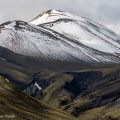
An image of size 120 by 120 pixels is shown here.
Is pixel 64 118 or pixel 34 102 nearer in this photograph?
pixel 64 118

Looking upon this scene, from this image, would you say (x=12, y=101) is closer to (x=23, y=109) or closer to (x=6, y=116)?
(x=23, y=109)

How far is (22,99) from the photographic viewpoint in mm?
178875

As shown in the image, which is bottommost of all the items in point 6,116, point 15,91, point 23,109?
point 6,116

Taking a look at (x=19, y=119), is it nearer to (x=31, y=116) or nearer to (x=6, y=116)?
(x=6, y=116)

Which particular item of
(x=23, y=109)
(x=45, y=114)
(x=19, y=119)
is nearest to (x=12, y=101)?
(x=23, y=109)

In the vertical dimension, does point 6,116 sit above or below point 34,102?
below

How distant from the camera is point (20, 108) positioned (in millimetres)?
153250

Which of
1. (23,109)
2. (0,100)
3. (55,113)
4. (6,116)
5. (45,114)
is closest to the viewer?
(6,116)

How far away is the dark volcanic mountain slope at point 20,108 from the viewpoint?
13350 cm

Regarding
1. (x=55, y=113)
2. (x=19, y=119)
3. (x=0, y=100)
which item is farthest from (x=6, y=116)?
(x=55, y=113)

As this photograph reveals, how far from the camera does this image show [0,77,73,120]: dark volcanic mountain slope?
133500 millimetres

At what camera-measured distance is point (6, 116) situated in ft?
400

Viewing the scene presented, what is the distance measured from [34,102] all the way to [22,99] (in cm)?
1135

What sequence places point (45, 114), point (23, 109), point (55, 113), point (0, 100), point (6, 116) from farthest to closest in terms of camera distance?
point (55, 113)
point (45, 114)
point (23, 109)
point (0, 100)
point (6, 116)
